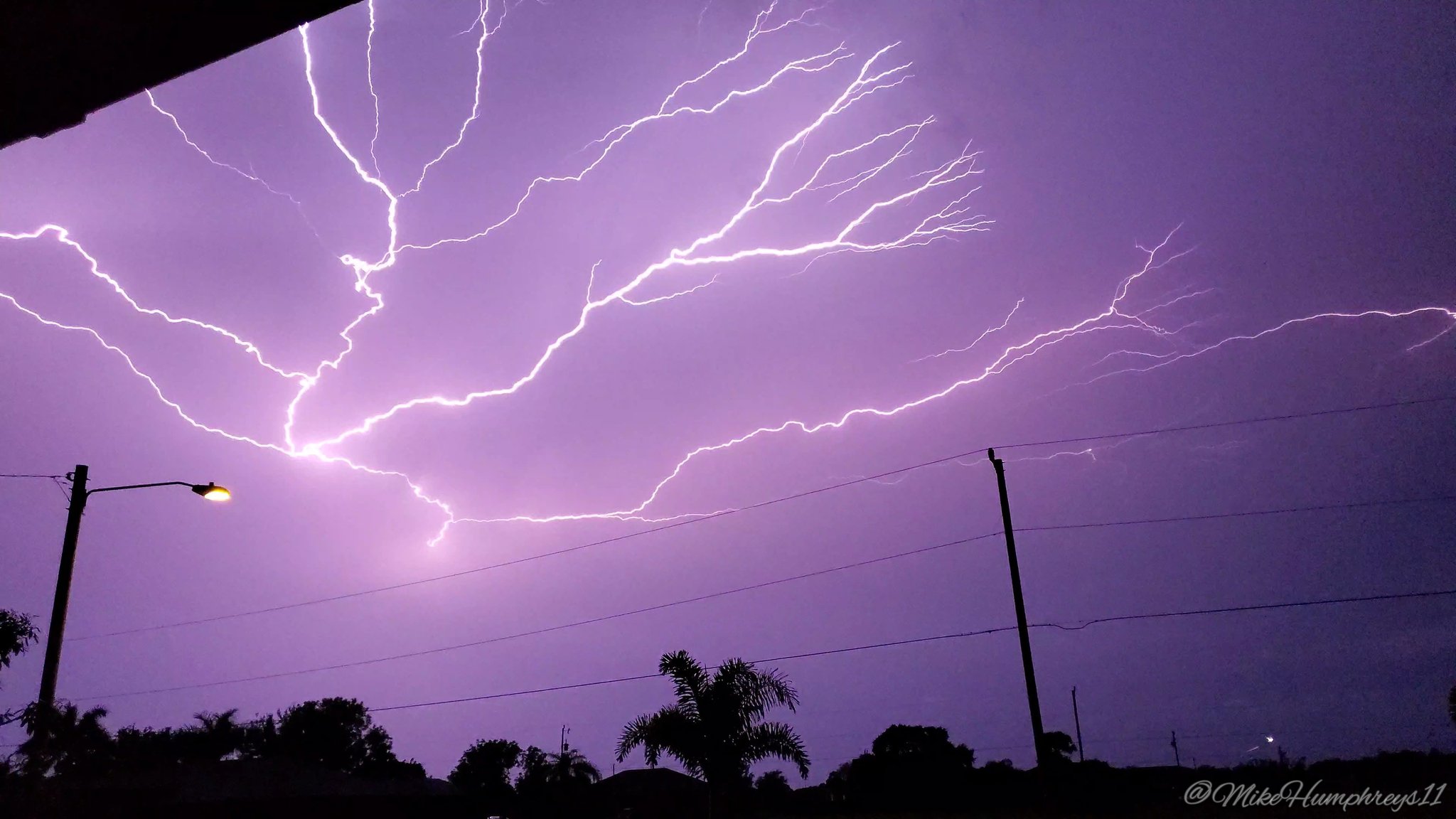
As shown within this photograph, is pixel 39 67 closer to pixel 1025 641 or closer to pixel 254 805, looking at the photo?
pixel 1025 641

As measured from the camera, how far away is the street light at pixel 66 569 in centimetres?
766

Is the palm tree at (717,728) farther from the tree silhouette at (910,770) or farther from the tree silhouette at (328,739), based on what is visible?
the tree silhouette at (328,739)

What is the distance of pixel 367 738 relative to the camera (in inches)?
2173

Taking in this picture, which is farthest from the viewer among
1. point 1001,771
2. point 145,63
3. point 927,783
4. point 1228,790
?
point 1001,771

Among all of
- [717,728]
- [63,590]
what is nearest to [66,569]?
[63,590]

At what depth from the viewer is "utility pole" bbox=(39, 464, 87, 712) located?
7.66 metres

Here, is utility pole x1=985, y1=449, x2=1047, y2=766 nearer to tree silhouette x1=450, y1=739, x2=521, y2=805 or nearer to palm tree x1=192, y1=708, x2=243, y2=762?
tree silhouette x1=450, y1=739, x2=521, y2=805

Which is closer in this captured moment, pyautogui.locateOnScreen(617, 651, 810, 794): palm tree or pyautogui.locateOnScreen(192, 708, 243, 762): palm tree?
pyautogui.locateOnScreen(617, 651, 810, 794): palm tree

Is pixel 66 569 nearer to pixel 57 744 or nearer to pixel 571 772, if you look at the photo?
pixel 57 744

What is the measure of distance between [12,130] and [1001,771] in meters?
23.1

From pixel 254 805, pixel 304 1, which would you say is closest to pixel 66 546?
pixel 304 1

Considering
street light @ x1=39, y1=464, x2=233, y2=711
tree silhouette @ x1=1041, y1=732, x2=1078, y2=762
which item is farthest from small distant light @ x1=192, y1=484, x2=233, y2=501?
tree silhouette @ x1=1041, y1=732, x2=1078, y2=762
